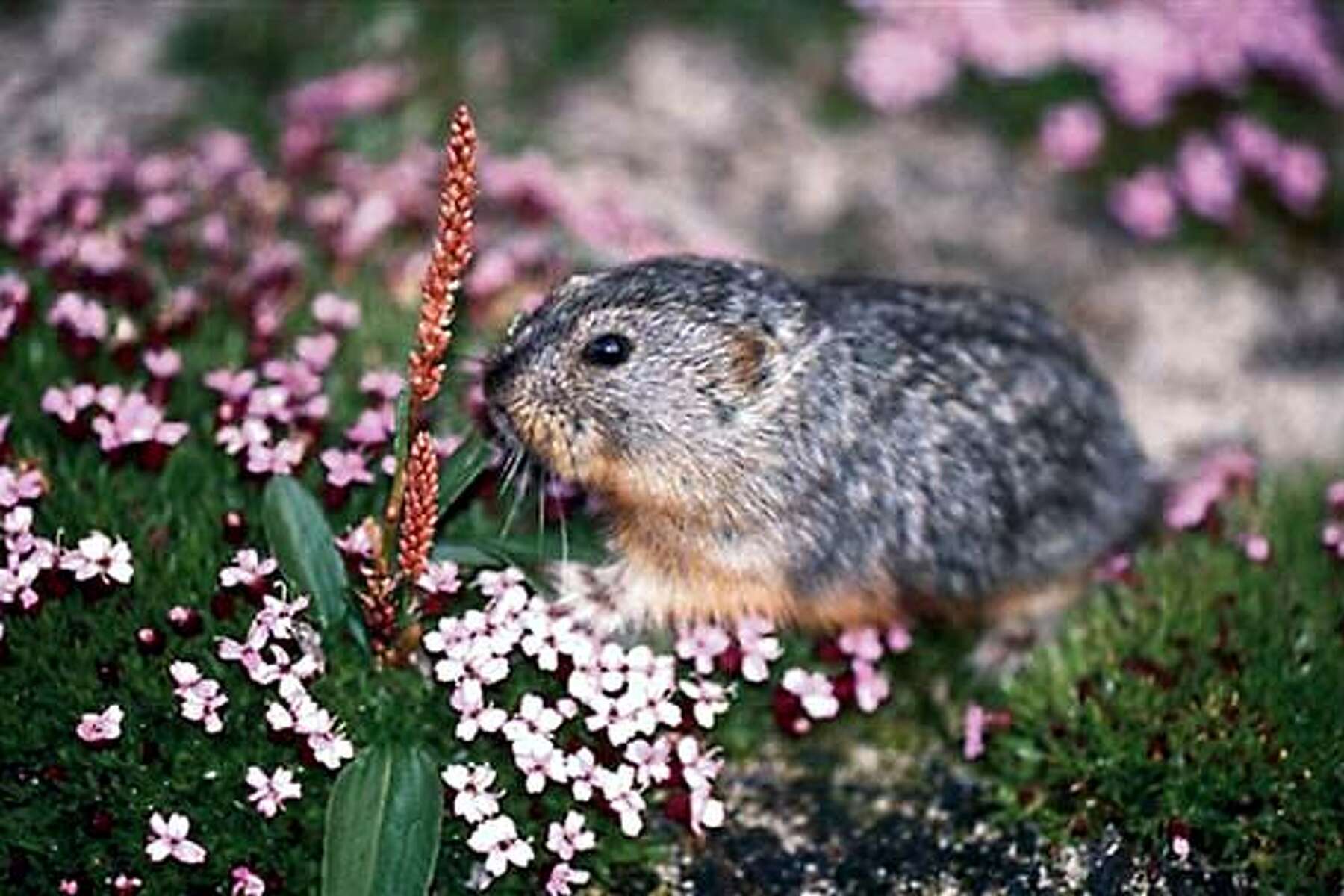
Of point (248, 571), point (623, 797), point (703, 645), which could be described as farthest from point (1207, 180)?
point (248, 571)

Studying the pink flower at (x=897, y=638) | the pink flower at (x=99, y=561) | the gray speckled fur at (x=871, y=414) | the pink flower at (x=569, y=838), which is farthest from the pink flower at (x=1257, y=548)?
the pink flower at (x=99, y=561)

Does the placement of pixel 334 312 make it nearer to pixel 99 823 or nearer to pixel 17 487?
pixel 17 487

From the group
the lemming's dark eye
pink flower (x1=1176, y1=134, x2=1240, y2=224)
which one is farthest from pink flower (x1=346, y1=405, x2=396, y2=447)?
pink flower (x1=1176, y1=134, x2=1240, y2=224)

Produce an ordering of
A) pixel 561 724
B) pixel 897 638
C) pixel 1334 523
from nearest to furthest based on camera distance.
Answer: pixel 561 724, pixel 897 638, pixel 1334 523

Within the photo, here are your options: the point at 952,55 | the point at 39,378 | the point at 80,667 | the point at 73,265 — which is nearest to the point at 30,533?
the point at 80,667

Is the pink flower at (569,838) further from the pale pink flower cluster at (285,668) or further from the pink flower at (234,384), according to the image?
the pink flower at (234,384)

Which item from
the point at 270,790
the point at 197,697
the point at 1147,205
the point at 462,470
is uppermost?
the point at 1147,205
